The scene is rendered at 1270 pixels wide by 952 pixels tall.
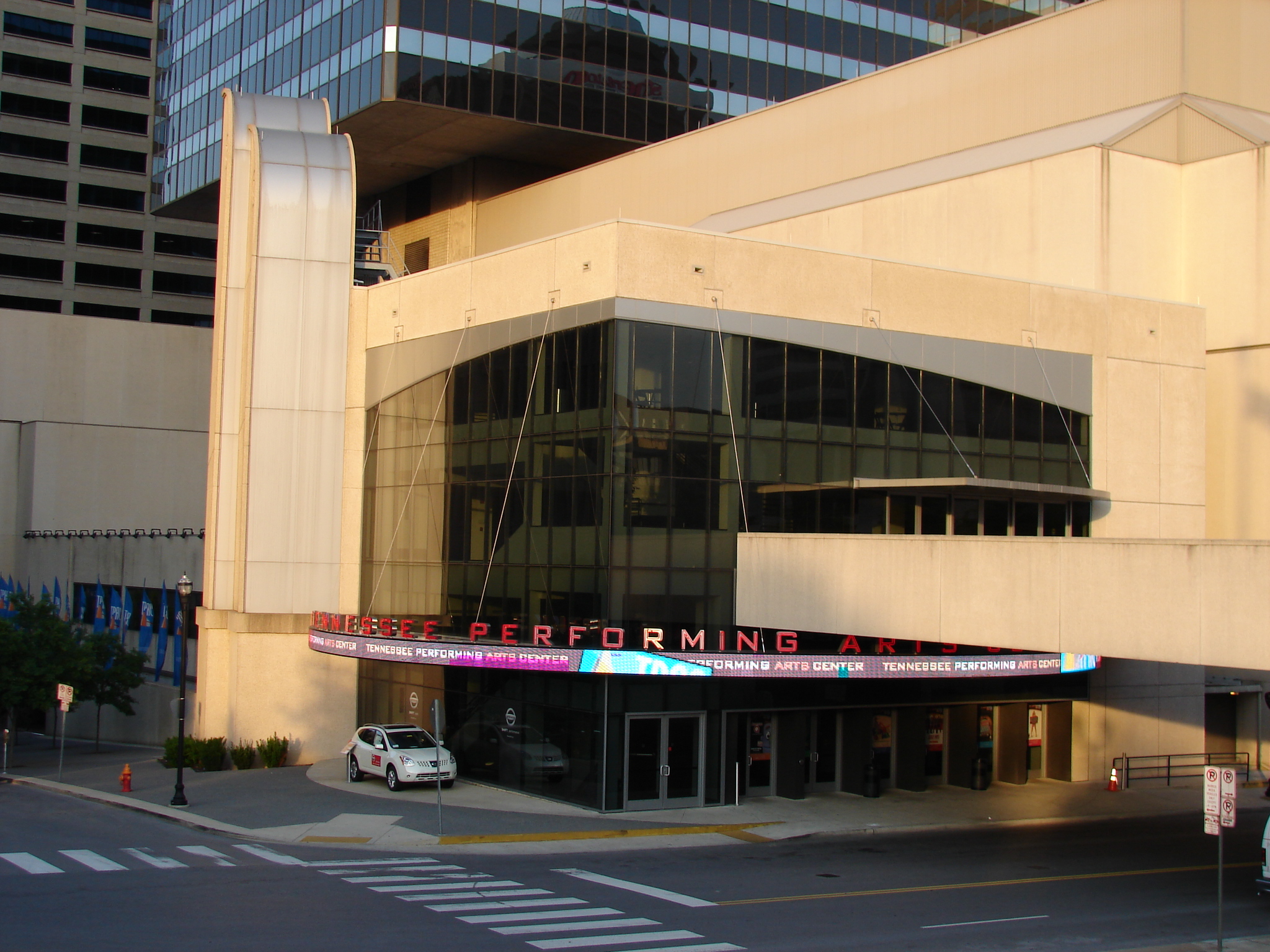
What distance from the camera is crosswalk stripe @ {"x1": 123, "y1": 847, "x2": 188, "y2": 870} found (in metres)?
22.8

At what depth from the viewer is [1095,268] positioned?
37156mm

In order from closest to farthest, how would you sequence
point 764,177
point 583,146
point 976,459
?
point 976,459, point 764,177, point 583,146

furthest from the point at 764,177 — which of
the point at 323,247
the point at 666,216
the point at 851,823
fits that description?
the point at 851,823

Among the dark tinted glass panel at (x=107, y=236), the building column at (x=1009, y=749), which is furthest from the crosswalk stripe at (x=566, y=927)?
the dark tinted glass panel at (x=107, y=236)

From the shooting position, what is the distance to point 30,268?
322 feet

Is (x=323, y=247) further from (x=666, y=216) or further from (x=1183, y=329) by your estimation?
(x=1183, y=329)

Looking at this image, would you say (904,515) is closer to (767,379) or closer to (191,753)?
(767,379)

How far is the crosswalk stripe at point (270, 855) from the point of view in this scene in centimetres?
2359

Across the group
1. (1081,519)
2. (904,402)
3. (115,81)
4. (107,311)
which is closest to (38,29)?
(115,81)

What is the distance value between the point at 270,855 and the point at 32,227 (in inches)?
3482

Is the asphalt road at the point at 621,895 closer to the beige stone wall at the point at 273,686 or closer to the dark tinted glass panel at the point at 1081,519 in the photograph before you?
the beige stone wall at the point at 273,686

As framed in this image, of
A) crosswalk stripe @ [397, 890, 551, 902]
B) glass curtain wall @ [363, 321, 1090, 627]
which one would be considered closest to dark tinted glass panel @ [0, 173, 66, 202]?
glass curtain wall @ [363, 321, 1090, 627]

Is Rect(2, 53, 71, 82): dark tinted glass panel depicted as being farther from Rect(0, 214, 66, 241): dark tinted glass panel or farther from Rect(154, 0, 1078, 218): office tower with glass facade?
Rect(154, 0, 1078, 218): office tower with glass facade

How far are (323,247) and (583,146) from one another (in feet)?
61.2
